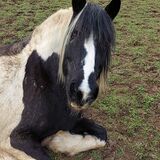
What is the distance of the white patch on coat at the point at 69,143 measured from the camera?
4.52 metres

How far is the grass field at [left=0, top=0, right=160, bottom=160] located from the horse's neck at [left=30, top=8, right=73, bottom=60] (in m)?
1.05

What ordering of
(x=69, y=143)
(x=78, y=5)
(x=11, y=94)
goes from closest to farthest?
(x=78, y=5), (x=11, y=94), (x=69, y=143)

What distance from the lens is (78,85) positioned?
3.60 m

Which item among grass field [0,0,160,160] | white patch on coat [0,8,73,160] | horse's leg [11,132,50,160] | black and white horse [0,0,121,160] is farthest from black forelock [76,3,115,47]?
grass field [0,0,160,160]

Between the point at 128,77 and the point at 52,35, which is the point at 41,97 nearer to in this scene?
the point at 52,35

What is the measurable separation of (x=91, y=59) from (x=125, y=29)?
398 cm

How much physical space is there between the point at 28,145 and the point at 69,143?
49 cm

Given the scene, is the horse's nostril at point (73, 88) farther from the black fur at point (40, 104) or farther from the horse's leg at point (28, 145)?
the horse's leg at point (28, 145)

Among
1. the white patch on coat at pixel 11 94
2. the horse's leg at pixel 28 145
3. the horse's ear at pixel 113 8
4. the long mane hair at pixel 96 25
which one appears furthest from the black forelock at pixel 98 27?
the horse's leg at pixel 28 145

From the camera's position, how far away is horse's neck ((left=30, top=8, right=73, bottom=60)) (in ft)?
13.3

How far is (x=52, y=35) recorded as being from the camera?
420cm

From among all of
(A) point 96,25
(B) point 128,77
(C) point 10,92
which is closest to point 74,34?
(A) point 96,25

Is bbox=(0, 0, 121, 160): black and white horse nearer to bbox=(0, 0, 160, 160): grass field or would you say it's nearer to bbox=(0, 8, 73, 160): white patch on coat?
bbox=(0, 8, 73, 160): white patch on coat

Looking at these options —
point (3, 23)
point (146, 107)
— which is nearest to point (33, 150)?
point (146, 107)
